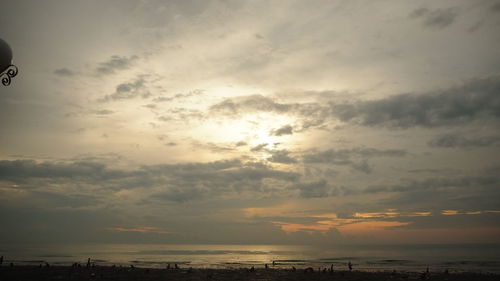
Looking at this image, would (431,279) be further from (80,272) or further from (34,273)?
(34,273)

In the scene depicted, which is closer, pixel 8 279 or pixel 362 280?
pixel 8 279

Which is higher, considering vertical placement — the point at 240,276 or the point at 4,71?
the point at 4,71

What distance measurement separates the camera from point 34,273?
38219 millimetres

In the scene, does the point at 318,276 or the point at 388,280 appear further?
the point at 318,276

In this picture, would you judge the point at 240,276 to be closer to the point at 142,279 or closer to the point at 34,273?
the point at 142,279

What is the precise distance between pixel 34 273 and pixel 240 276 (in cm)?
2253

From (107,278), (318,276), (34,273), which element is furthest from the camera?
(318,276)

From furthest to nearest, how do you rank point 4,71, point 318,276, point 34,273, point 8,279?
point 318,276
point 34,273
point 8,279
point 4,71

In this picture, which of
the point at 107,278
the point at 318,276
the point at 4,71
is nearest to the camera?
the point at 4,71

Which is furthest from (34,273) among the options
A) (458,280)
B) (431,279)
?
(458,280)

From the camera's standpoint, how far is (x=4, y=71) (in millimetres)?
20047

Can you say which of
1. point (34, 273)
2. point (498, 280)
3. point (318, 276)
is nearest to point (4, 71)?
point (34, 273)

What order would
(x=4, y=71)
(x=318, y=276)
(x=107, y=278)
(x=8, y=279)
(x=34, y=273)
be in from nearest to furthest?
(x=4, y=71)
(x=8, y=279)
(x=107, y=278)
(x=34, y=273)
(x=318, y=276)

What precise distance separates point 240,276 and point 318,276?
356 inches
